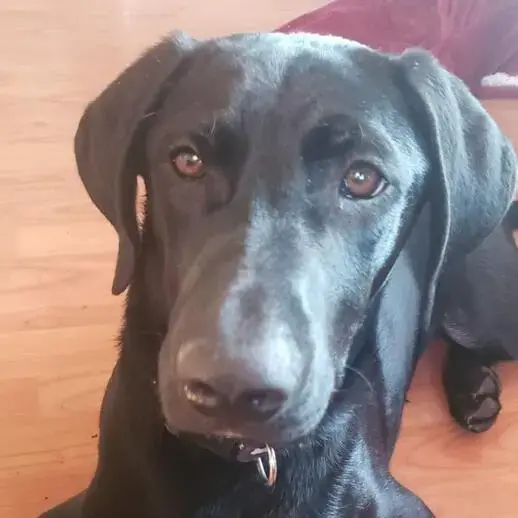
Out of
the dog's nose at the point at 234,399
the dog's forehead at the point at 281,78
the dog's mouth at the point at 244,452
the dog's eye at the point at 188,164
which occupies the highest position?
the dog's forehead at the point at 281,78

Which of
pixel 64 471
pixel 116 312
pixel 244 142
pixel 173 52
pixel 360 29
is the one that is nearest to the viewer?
pixel 244 142

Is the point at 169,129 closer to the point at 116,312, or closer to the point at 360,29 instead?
the point at 116,312

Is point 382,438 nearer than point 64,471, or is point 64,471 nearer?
point 382,438

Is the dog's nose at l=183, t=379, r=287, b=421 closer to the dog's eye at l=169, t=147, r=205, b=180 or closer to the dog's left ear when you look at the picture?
the dog's eye at l=169, t=147, r=205, b=180

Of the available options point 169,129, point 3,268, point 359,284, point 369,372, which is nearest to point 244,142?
point 169,129

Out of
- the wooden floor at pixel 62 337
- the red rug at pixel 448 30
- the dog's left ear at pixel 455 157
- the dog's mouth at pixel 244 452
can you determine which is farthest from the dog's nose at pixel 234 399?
the red rug at pixel 448 30

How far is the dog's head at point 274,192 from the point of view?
3.44 ft

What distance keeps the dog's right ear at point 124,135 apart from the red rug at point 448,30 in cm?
121

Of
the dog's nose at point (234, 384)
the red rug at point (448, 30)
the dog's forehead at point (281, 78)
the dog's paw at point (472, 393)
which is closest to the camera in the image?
the dog's nose at point (234, 384)

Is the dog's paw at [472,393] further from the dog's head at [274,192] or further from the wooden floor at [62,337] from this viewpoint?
the dog's head at [274,192]

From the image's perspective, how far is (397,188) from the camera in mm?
1210

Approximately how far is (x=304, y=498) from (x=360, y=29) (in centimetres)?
144

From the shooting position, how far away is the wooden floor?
Result: 5.95ft

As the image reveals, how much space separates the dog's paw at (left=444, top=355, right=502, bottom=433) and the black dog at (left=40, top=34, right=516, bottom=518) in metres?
0.54
